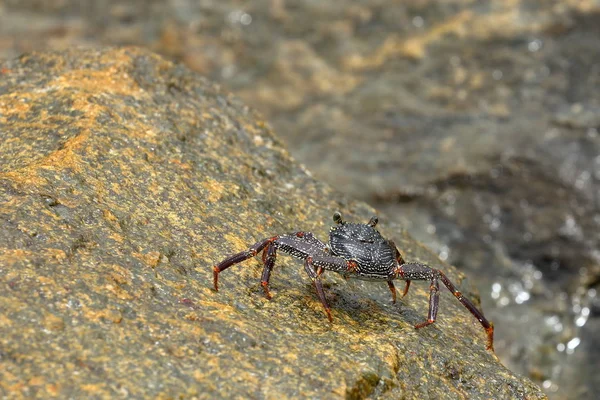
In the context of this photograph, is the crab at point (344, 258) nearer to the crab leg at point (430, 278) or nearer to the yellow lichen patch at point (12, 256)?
the crab leg at point (430, 278)

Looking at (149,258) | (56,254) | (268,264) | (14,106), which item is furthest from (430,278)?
(14,106)

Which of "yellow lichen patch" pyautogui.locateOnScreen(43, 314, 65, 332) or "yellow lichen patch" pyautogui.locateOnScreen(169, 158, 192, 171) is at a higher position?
"yellow lichen patch" pyautogui.locateOnScreen(169, 158, 192, 171)

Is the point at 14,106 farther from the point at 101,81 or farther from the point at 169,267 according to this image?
the point at 169,267

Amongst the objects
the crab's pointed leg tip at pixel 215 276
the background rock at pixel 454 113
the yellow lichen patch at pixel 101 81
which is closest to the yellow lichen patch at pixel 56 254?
the crab's pointed leg tip at pixel 215 276

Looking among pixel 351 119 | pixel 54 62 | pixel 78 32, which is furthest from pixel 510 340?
pixel 78 32

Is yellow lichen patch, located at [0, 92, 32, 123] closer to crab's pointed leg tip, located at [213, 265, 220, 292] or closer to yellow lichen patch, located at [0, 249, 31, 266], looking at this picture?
yellow lichen patch, located at [0, 249, 31, 266]

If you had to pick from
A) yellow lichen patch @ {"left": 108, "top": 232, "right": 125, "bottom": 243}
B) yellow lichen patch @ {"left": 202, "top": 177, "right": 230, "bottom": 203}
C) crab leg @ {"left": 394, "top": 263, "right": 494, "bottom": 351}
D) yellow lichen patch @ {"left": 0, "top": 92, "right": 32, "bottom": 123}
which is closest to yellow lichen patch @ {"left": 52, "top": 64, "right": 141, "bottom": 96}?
yellow lichen patch @ {"left": 0, "top": 92, "right": 32, "bottom": 123}
